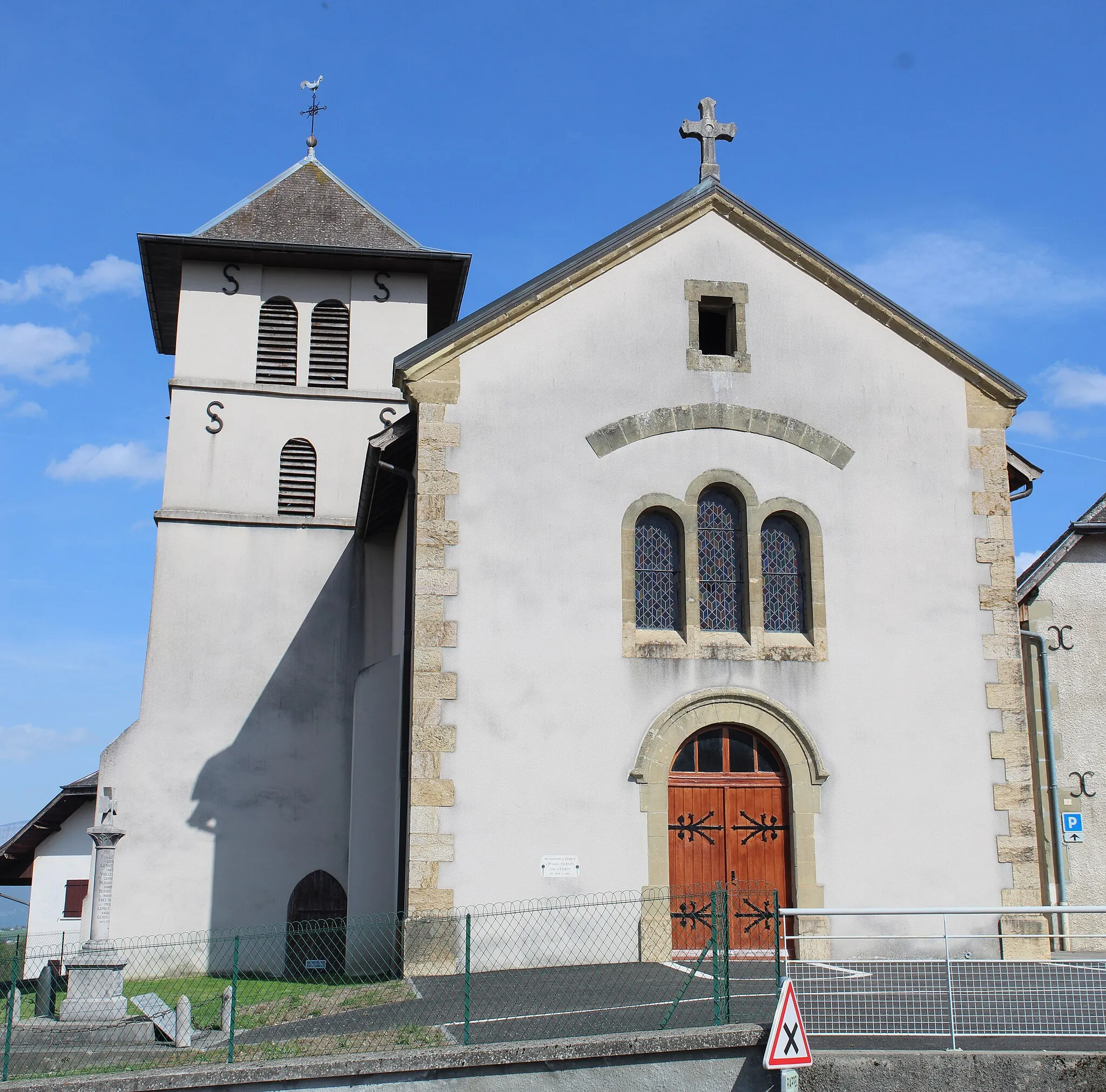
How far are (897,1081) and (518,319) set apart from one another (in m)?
8.50

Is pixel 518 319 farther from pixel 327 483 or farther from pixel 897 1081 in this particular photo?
pixel 897 1081

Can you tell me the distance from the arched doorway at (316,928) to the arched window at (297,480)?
5326 millimetres

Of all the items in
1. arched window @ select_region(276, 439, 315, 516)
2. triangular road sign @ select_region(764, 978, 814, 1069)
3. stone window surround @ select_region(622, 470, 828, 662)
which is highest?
arched window @ select_region(276, 439, 315, 516)

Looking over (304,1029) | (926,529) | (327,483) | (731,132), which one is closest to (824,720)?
(926,529)

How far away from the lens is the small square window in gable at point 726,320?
562 inches

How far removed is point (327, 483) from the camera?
19.6 meters

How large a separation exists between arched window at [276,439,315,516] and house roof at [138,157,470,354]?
10.2 feet

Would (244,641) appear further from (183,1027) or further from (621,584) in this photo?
(183,1027)

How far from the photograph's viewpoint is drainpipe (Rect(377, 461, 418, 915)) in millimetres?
13056

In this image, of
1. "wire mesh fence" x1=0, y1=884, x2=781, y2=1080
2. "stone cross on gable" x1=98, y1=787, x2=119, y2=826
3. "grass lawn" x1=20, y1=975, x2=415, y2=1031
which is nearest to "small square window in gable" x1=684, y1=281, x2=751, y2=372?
"wire mesh fence" x1=0, y1=884, x2=781, y2=1080

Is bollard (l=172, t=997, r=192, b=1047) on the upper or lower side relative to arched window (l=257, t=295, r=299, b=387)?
lower

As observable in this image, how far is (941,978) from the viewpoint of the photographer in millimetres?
10672

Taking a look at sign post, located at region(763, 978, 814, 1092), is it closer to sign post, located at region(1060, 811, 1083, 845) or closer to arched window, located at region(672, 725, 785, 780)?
arched window, located at region(672, 725, 785, 780)

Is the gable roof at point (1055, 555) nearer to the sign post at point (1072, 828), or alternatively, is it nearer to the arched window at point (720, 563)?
the sign post at point (1072, 828)
